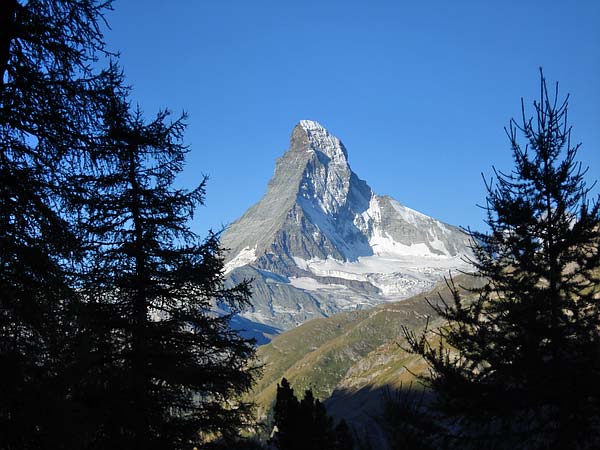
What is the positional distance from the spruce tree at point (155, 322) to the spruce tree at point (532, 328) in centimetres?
523

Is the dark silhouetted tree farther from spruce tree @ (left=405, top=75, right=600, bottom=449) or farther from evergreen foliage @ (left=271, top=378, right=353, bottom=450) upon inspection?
evergreen foliage @ (left=271, top=378, right=353, bottom=450)

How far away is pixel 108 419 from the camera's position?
11.0 m

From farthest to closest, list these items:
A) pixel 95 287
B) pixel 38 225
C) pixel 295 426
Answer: pixel 295 426 → pixel 95 287 → pixel 38 225

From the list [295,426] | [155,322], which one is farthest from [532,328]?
[295,426]

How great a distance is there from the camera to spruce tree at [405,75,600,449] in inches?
449

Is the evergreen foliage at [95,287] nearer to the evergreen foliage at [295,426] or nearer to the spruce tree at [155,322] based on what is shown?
the spruce tree at [155,322]

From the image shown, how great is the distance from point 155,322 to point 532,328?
9422 millimetres

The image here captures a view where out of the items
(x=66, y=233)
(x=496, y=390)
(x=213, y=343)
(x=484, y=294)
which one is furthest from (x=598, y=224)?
(x=66, y=233)

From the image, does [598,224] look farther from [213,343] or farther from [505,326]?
[213,343]

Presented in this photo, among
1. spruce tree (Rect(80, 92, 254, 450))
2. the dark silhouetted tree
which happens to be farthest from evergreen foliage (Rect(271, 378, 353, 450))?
the dark silhouetted tree

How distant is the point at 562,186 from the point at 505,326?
13.8ft

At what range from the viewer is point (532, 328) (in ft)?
39.6

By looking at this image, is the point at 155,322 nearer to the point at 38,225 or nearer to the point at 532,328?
the point at 38,225

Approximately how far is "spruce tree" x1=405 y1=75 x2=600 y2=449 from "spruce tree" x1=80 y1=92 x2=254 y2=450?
5229 mm
